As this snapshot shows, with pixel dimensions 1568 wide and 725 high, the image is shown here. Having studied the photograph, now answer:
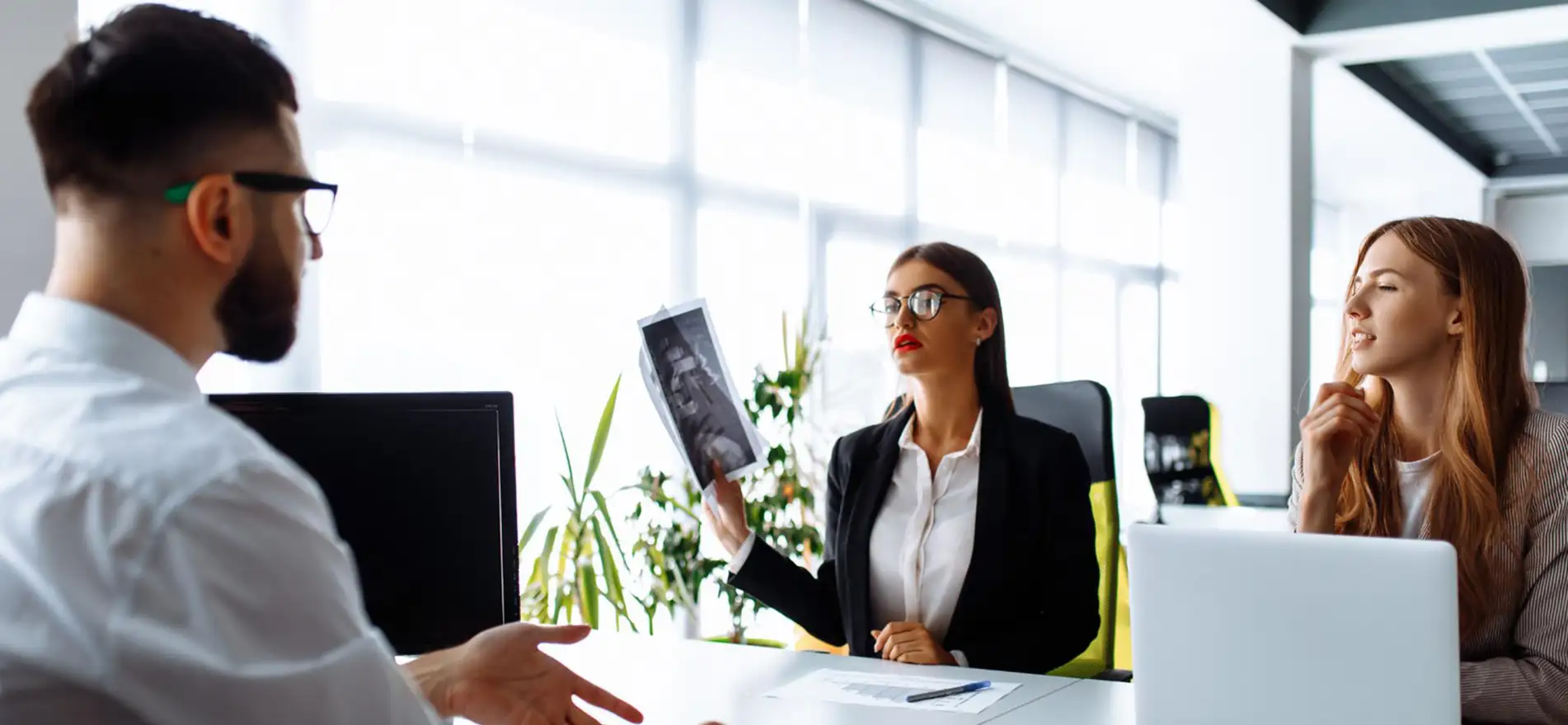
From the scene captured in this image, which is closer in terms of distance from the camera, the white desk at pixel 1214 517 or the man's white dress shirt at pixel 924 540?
the man's white dress shirt at pixel 924 540

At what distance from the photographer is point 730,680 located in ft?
6.47

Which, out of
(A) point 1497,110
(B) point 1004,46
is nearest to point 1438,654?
(B) point 1004,46

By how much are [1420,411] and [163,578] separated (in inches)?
73.1

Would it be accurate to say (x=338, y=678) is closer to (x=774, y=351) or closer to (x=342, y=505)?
(x=342, y=505)

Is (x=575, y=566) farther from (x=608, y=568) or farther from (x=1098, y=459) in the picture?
(x=1098, y=459)

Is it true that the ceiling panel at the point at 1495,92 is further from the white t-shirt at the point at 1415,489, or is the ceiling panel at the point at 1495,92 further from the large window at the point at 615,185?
the white t-shirt at the point at 1415,489

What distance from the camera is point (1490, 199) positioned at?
10641mm

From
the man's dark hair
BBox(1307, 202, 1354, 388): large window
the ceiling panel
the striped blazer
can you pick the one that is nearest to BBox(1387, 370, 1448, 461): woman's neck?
the striped blazer

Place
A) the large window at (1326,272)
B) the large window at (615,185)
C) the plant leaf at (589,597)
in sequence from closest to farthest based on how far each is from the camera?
the large window at (615,185), the plant leaf at (589,597), the large window at (1326,272)

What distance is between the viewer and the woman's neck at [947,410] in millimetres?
2645

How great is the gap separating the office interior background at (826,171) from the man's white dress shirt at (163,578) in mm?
1273

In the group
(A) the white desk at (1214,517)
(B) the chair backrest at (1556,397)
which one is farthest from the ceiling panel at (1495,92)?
(B) the chair backrest at (1556,397)

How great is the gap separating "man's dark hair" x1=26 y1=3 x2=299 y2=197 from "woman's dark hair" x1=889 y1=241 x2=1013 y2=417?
5.89ft

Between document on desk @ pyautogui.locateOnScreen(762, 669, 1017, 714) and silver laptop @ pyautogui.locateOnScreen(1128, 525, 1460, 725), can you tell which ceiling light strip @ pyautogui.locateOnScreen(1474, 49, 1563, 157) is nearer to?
document on desk @ pyautogui.locateOnScreen(762, 669, 1017, 714)
